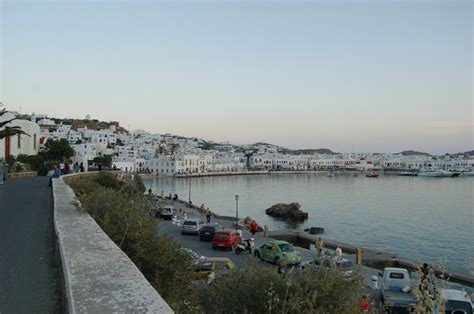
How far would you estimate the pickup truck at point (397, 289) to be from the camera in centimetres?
1186

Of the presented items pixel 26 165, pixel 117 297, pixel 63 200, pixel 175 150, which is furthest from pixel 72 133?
pixel 117 297

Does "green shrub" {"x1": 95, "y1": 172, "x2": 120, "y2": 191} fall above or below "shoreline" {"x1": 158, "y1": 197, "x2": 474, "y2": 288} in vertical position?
above

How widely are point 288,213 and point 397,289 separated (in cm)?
3516

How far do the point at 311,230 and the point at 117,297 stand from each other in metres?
35.0

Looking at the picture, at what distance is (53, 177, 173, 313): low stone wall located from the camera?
3.07 m

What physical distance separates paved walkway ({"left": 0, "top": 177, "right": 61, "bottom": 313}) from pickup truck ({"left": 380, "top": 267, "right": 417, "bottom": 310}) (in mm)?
8791

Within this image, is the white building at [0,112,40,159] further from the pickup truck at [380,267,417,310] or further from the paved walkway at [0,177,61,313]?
the pickup truck at [380,267,417,310]

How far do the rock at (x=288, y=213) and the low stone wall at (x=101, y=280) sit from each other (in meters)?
41.7

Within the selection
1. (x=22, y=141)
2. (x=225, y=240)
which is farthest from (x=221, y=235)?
(x=22, y=141)

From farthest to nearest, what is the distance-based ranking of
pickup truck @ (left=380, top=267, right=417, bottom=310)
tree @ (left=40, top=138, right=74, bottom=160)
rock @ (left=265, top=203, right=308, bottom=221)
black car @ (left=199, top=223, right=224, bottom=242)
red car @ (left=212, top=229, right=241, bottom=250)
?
1. rock @ (left=265, top=203, right=308, bottom=221)
2. tree @ (left=40, top=138, right=74, bottom=160)
3. black car @ (left=199, top=223, right=224, bottom=242)
4. red car @ (left=212, top=229, right=241, bottom=250)
5. pickup truck @ (left=380, top=267, right=417, bottom=310)

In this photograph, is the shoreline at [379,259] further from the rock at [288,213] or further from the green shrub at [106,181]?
the rock at [288,213]

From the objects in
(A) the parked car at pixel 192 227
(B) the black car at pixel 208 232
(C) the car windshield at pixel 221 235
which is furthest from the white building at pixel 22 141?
(C) the car windshield at pixel 221 235

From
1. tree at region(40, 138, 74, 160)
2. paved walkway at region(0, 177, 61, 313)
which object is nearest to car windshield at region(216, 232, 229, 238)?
paved walkway at region(0, 177, 61, 313)

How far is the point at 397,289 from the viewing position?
12.5 m
